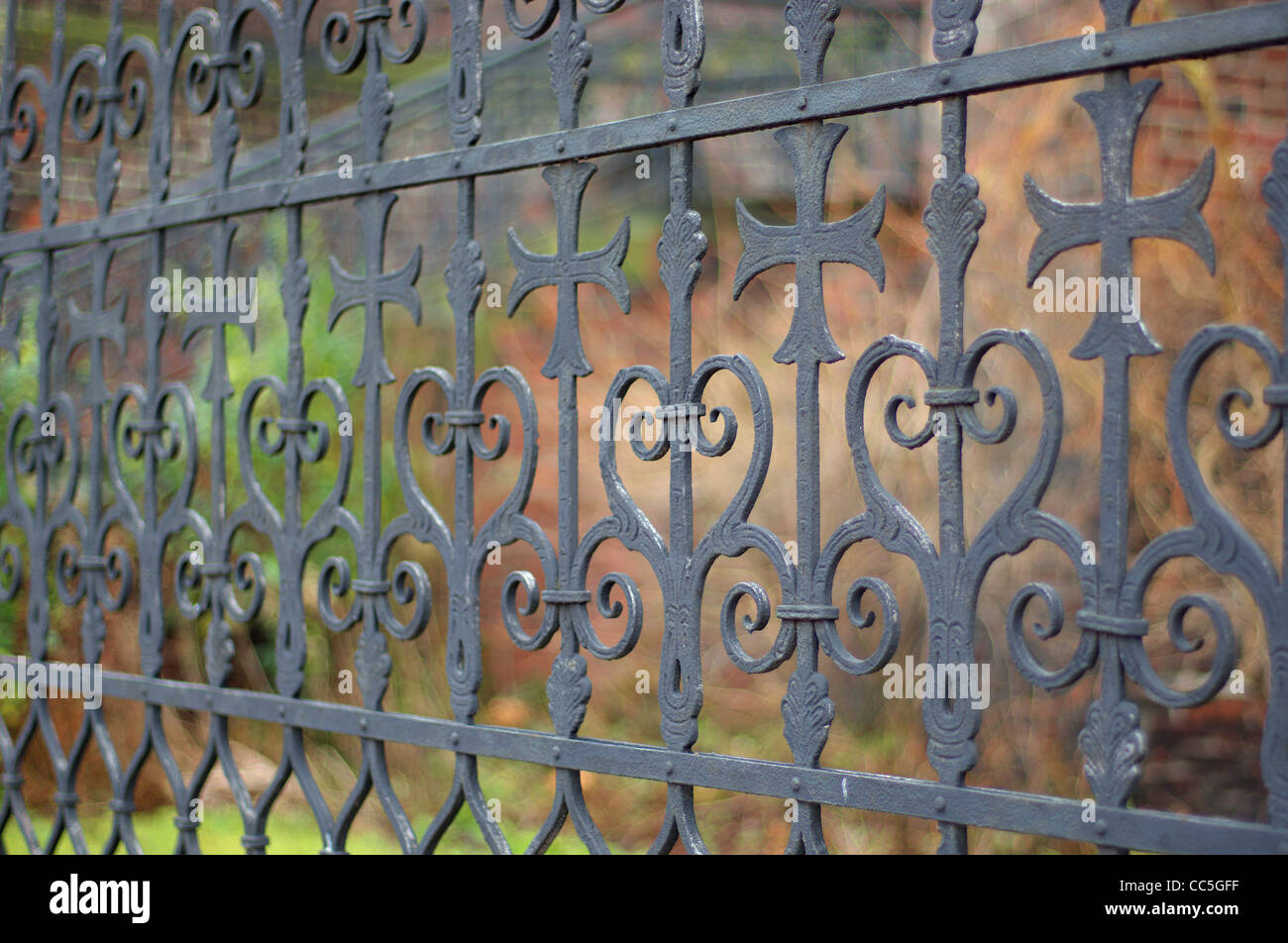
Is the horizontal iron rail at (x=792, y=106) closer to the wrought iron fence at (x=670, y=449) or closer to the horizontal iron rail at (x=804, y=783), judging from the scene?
the wrought iron fence at (x=670, y=449)

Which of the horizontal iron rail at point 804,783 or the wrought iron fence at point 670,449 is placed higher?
the wrought iron fence at point 670,449

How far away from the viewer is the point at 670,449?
2000 mm

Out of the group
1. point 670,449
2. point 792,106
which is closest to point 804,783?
point 670,449

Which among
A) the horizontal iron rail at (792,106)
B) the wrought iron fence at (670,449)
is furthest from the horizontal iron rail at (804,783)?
the horizontal iron rail at (792,106)

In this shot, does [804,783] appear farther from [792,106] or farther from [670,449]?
[792,106]

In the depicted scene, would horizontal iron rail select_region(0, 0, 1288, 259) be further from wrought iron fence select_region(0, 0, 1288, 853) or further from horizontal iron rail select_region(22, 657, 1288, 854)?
horizontal iron rail select_region(22, 657, 1288, 854)

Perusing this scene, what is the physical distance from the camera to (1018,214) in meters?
3.73

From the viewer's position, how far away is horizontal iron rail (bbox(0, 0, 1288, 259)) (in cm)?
150

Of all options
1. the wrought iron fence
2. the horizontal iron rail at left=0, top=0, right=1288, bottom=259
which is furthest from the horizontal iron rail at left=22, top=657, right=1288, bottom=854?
the horizontal iron rail at left=0, top=0, right=1288, bottom=259

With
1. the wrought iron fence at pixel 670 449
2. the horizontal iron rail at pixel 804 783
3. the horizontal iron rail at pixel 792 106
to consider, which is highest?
the horizontal iron rail at pixel 792 106

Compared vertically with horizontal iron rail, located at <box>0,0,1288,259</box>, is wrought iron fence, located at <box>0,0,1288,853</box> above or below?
below

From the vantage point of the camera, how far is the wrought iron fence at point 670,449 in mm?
1569

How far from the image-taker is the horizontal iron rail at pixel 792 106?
4.92 ft
